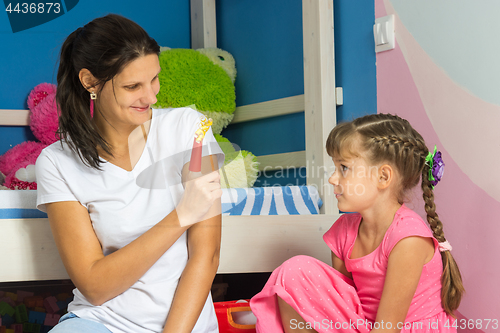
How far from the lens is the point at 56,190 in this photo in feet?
2.68

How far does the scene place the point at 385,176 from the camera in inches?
36.6

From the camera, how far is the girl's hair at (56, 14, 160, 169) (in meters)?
0.81

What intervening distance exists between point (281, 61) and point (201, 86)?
1.15 feet

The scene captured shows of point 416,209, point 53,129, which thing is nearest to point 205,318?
point 416,209

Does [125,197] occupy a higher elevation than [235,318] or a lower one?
higher

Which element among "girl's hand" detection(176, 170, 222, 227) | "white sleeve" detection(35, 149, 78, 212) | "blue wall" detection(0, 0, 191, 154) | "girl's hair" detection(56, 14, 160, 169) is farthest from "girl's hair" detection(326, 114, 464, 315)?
"blue wall" detection(0, 0, 191, 154)

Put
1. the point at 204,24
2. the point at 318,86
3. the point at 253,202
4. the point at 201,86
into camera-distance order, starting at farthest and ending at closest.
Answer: the point at 204,24 → the point at 201,86 → the point at 318,86 → the point at 253,202

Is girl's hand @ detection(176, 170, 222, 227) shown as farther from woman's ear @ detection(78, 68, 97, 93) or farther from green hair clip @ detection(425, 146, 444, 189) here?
green hair clip @ detection(425, 146, 444, 189)

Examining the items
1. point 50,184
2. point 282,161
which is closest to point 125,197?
point 50,184

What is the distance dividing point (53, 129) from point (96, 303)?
117 cm

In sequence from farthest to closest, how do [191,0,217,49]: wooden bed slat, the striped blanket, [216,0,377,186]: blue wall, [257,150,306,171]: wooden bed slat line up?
1. [191,0,217,49]: wooden bed slat
2. [257,150,306,171]: wooden bed slat
3. [216,0,377,186]: blue wall
4. the striped blanket

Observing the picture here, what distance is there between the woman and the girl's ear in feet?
1.14

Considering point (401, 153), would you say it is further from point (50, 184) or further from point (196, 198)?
point (50, 184)

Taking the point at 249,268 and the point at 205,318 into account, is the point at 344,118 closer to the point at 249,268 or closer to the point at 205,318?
the point at 249,268
